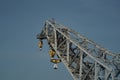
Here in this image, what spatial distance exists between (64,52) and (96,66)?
34.0ft

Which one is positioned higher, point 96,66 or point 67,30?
point 67,30

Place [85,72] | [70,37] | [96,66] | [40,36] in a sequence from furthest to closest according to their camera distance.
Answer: [40,36]
[70,37]
[85,72]
[96,66]

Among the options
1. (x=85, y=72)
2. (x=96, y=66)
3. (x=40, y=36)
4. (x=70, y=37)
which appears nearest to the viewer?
(x=96, y=66)

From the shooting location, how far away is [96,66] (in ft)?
163

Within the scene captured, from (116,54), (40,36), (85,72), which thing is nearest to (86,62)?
(85,72)

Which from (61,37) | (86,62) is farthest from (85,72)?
(61,37)

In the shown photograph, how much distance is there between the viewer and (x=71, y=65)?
187 ft

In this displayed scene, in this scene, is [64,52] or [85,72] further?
[64,52]

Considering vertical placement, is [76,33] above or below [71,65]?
above

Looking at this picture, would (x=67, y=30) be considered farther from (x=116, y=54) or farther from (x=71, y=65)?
(x=116, y=54)

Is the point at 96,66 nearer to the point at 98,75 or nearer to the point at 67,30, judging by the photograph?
the point at 98,75

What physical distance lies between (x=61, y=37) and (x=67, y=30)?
1609mm

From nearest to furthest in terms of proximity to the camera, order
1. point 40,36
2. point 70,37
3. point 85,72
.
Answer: point 85,72 < point 70,37 < point 40,36

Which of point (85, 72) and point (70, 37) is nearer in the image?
point (85, 72)
